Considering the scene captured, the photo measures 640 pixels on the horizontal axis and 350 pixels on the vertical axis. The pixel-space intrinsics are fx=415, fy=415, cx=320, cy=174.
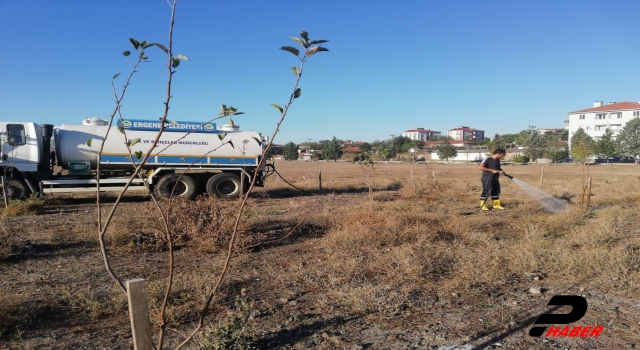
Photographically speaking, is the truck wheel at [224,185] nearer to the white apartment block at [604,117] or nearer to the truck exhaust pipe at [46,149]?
the truck exhaust pipe at [46,149]

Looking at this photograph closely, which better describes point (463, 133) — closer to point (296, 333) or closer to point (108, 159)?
point (108, 159)

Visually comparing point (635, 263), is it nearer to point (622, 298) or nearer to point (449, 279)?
point (622, 298)

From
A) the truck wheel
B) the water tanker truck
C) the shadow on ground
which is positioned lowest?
the shadow on ground

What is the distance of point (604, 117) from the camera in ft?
265

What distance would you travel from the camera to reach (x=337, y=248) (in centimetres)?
601

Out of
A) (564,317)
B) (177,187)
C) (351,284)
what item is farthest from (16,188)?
(564,317)

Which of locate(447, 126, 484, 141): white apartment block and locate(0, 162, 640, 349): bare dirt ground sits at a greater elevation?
locate(447, 126, 484, 141): white apartment block

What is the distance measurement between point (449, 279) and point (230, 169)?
10.2 metres

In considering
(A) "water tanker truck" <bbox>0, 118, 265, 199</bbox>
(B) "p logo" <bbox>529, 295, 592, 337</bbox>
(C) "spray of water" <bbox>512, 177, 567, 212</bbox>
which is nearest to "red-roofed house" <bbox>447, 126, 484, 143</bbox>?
(C) "spray of water" <bbox>512, 177, 567, 212</bbox>

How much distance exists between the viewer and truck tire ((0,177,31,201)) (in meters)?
11.5

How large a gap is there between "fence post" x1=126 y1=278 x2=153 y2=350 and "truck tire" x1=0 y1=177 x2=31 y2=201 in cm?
1158

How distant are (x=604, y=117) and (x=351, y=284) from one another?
9489 centimetres

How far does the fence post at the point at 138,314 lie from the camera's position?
2238 mm

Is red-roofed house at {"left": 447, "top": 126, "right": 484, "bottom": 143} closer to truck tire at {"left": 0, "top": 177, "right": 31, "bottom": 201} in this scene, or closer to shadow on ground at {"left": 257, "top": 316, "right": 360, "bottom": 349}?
truck tire at {"left": 0, "top": 177, "right": 31, "bottom": 201}
